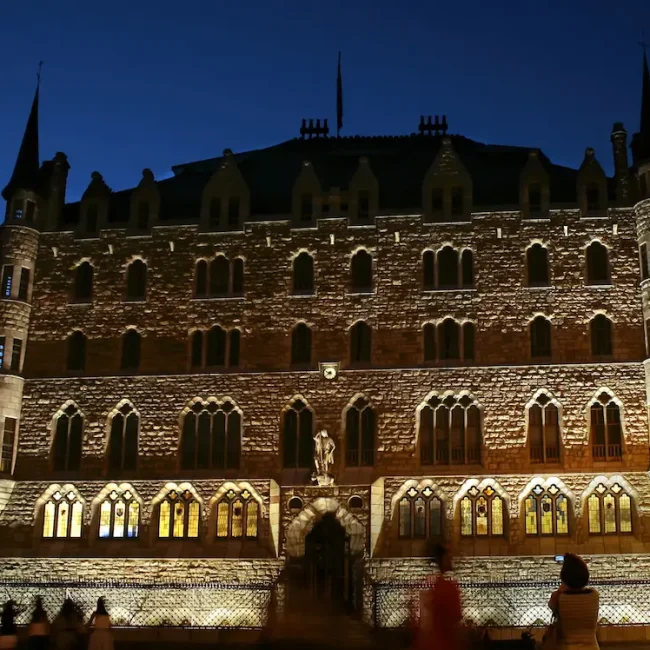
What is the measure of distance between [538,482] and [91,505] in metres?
14.3

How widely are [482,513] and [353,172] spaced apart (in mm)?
13459

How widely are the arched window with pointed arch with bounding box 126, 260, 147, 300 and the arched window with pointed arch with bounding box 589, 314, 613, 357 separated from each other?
1499 cm

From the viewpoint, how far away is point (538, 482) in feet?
99.9

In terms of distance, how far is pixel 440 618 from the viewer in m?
9.10

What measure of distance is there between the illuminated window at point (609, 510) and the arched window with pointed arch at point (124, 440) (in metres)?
14.6

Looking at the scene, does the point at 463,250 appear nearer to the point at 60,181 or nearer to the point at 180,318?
the point at 180,318

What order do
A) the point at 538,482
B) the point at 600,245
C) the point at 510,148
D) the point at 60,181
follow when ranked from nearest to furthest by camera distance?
the point at 538,482
the point at 600,245
the point at 60,181
the point at 510,148

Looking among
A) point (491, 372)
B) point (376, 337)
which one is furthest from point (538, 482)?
point (376, 337)

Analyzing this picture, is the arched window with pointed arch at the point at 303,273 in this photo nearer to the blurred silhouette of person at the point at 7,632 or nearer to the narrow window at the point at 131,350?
the narrow window at the point at 131,350

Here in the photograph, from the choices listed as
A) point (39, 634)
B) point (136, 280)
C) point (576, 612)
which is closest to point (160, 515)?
point (136, 280)

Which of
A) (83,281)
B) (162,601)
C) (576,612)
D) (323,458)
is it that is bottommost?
(162,601)

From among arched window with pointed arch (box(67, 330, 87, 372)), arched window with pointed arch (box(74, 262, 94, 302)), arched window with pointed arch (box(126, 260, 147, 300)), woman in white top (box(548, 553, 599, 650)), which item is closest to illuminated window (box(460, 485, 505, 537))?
arched window with pointed arch (box(126, 260, 147, 300))

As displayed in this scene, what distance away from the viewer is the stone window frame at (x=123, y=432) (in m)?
32.3

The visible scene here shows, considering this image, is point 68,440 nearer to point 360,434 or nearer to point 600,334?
point 360,434
